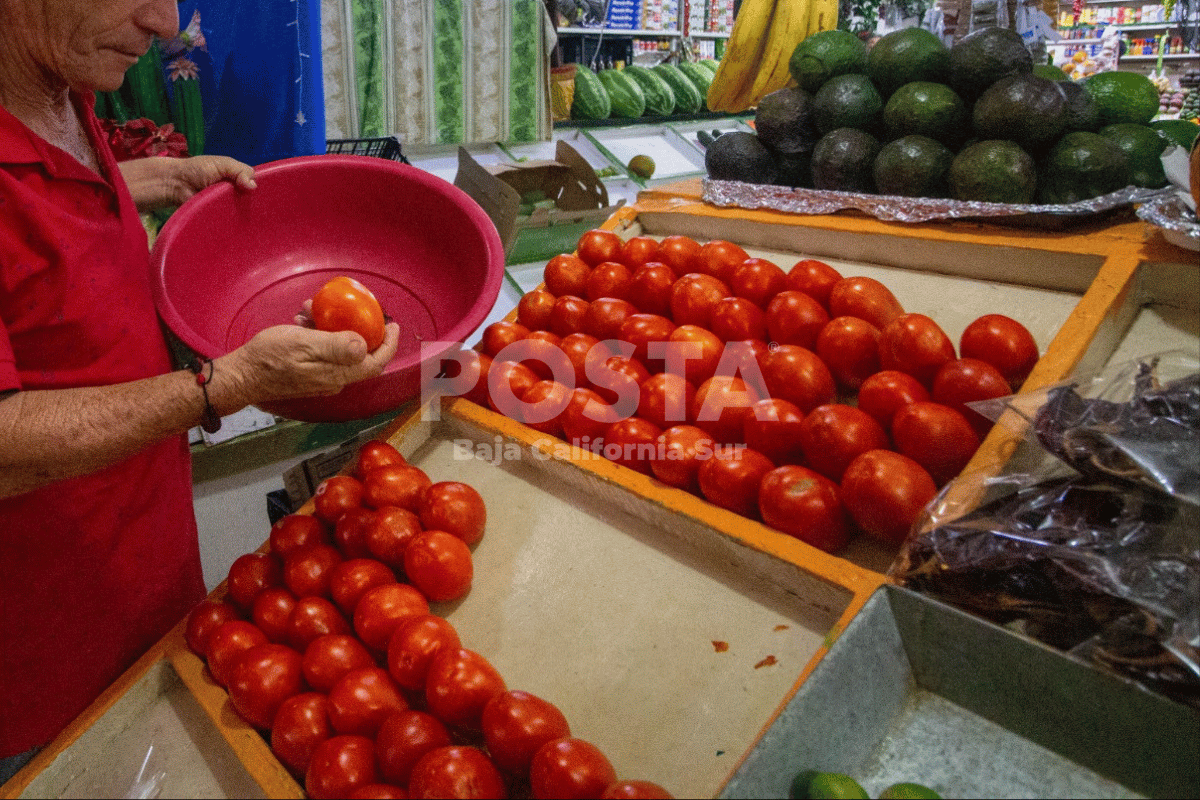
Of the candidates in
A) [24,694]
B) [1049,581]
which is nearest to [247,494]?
[24,694]

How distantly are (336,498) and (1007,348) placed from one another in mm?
1565

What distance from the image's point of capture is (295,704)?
1.28m

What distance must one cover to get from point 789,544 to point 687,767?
1.47 feet

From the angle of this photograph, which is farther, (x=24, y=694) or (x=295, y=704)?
(x=24, y=694)

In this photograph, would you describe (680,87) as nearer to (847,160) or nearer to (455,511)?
(847,160)

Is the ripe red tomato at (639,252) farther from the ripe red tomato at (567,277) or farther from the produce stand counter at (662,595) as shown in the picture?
the produce stand counter at (662,595)

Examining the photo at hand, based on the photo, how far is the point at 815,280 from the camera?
6.52 ft

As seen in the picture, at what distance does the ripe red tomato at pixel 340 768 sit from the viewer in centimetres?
115

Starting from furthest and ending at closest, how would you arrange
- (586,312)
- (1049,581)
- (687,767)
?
(586,312)
(687,767)
(1049,581)

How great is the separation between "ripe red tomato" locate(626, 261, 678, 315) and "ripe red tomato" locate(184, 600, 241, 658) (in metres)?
1.35

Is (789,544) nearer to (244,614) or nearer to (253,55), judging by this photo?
(244,614)

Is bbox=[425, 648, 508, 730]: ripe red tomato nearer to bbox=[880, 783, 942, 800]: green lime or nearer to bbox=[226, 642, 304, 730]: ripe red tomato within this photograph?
bbox=[226, 642, 304, 730]: ripe red tomato

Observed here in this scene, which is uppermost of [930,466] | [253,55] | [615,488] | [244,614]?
[253,55]

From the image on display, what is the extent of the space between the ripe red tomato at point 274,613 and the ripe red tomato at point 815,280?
148 cm
